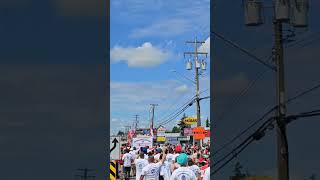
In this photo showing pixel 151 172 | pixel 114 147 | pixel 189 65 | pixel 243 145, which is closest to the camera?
pixel 243 145

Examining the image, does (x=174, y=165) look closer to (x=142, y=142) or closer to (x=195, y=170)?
(x=195, y=170)

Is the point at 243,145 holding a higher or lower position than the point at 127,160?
higher

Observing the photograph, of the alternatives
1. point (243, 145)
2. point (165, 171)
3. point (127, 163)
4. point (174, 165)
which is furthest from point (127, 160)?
point (243, 145)

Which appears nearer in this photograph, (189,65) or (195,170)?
(195,170)

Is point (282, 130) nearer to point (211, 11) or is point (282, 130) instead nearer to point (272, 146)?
point (272, 146)

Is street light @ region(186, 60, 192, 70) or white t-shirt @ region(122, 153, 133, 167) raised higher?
street light @ region(186, 60, 192, 70)

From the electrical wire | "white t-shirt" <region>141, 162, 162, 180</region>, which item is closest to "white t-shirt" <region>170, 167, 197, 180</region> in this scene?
the electrical wire

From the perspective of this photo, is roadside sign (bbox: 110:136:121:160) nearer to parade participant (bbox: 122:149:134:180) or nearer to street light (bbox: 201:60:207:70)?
parade participant (bbox: 122:149:134:180)

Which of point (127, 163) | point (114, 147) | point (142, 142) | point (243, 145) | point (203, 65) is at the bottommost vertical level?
point (127, 163)

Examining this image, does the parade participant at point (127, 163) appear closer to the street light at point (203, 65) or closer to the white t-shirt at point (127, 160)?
the white t-shirt at point (127, 160)

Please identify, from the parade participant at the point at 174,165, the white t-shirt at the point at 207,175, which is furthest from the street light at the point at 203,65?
the white t-shirt at the point at 207,175

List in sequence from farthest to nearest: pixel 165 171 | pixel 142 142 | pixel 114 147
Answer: pixel 142 142 < pixel 114 147 < pixel 165 171
